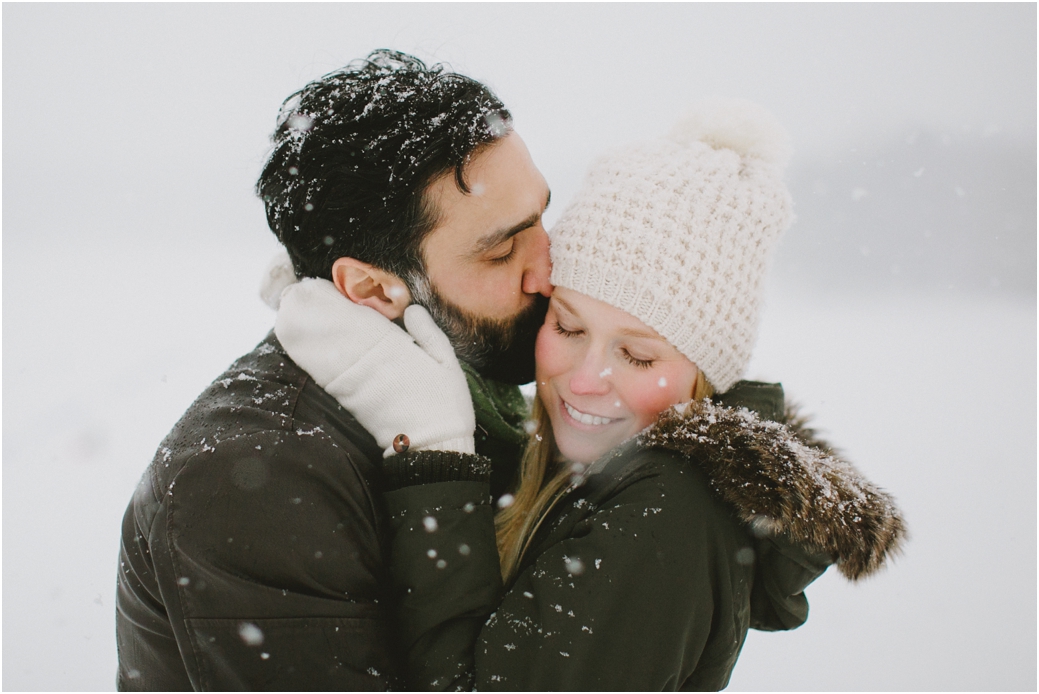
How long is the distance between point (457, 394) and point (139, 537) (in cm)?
85

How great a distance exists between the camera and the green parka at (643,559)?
1344mm

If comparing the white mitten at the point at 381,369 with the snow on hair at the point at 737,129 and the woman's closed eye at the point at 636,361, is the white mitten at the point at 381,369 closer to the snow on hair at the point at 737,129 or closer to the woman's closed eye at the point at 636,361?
→ the woman's closed eye at the point at 636,361

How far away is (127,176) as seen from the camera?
14094 mm

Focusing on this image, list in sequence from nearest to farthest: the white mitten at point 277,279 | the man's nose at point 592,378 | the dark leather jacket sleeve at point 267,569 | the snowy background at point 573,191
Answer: the dark leather jacket sleeve at point 267,569
the man's nose at point 592,378
the white mitten at point 277,279
the snowy background at point 573,191

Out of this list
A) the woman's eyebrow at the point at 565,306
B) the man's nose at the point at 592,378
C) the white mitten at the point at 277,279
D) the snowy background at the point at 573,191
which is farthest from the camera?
the snowy background at the point at 573,191

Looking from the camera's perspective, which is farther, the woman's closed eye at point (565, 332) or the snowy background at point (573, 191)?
the snowy background at point (573, 191)

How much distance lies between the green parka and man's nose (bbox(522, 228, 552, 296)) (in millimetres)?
726

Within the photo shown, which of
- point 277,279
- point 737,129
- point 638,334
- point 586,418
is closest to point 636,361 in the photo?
point 638,334

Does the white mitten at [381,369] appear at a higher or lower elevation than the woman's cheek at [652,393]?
higher

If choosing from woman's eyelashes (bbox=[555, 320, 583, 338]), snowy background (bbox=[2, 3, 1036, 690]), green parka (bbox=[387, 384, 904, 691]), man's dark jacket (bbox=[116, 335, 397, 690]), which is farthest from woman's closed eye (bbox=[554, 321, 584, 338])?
man's dark jacket (bbox=[116, 335, 397, 690])

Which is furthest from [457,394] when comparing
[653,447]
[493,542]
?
[653,447]

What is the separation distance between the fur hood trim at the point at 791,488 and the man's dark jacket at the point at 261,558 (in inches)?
30.6

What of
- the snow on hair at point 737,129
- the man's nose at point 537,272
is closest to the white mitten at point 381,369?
the man's nose at point 537,272

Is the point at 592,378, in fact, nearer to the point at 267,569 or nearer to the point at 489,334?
the point at 489,334
